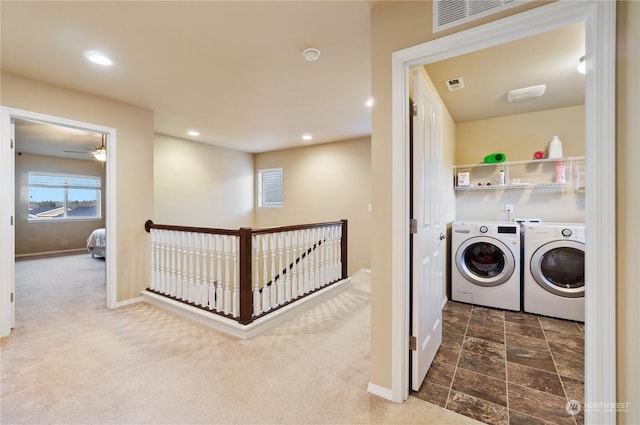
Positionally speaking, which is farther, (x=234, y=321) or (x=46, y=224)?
(x=46, y=224)

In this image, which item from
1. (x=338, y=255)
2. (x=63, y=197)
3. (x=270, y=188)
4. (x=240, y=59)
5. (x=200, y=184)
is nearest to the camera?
(x=240, y=59)

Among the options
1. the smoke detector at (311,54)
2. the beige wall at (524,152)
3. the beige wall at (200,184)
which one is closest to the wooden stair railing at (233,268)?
the beige wall at (200,184)

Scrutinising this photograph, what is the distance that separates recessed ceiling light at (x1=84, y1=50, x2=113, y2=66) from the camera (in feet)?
7.27

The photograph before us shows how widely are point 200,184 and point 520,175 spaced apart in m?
5.26

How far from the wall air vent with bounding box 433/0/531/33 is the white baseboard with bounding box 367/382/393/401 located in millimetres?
2128

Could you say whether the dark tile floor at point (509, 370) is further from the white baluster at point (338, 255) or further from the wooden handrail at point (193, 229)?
the wooden handrail at point (193, 229)

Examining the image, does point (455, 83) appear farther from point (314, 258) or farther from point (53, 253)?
point (53, 253)

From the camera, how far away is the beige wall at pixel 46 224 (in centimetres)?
622

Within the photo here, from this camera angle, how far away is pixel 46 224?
21.7 feet

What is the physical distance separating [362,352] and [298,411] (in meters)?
0.81

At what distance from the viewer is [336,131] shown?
4617 mm

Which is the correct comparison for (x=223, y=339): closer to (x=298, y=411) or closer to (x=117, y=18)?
(x=298, y=411)

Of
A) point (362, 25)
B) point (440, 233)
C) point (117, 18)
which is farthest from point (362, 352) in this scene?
point (117, 18)

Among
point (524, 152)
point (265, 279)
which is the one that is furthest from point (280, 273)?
point (524, 152)
